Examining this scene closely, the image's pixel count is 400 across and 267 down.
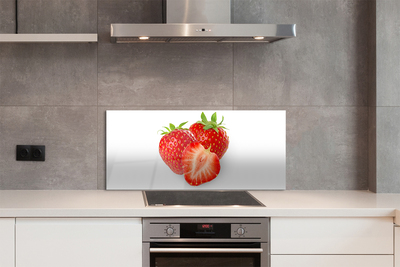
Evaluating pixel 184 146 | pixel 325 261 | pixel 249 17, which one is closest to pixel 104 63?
pixel 184 146

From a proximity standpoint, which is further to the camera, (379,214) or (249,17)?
(249,17)

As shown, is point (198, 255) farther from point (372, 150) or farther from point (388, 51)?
point (388, 51)

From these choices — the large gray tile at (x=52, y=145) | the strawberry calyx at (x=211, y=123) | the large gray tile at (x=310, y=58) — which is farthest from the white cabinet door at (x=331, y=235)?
the large gray tile at (x=52, y=145)

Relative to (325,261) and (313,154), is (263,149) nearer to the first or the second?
(313,154)

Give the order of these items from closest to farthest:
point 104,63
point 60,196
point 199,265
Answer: point 199,265, point 60,196, point 104,63

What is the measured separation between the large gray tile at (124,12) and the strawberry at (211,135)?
0.61 meters

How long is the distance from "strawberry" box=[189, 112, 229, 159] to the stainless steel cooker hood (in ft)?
1.48

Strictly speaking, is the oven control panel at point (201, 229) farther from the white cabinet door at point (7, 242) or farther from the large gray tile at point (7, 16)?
the large gray tile at point (7, 16)

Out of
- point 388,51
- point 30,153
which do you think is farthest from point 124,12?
point 388,51

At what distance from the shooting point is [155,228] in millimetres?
1769

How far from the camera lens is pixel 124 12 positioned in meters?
2.24

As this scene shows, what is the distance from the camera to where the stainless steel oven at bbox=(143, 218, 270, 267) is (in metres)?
1.76

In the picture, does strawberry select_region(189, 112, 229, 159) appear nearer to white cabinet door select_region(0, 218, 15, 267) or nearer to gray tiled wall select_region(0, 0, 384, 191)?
gray tiled wall select_region(0, 0, 384, 191)

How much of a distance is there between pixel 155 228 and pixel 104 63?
983 millimetres
